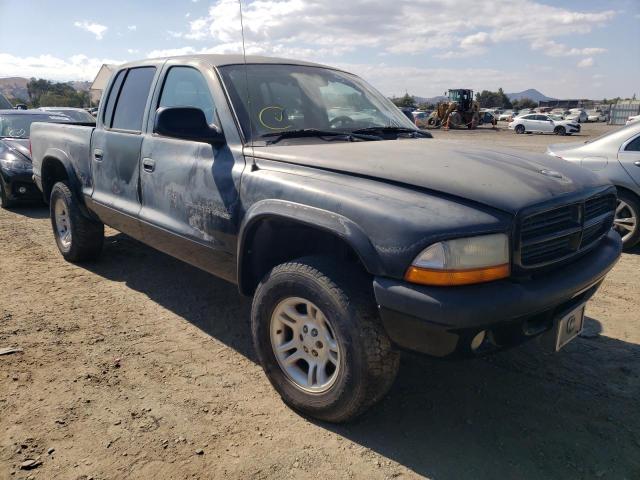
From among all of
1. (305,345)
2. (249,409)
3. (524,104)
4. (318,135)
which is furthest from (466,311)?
(524,104)

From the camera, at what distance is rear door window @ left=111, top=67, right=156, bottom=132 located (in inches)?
154

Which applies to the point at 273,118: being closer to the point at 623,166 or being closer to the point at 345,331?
the point at 345,331

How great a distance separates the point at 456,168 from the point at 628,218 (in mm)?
4032

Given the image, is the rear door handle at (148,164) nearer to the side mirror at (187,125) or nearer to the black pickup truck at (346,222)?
the black pickup truck at (346,222)

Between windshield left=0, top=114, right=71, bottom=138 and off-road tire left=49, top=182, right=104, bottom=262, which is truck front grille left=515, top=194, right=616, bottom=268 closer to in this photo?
off-road tire left=49, top=182, right=104, bottom=262

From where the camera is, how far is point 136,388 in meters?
2.94

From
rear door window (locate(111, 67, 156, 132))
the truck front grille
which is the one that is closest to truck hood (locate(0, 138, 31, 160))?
rear door window (locate(111, 67, 156, 132))

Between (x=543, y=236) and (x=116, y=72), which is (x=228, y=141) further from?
(x=116, y=72)

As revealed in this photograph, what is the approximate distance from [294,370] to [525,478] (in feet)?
3.95

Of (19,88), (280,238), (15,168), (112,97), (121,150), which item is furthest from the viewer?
(19,88)

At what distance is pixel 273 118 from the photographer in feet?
10.3

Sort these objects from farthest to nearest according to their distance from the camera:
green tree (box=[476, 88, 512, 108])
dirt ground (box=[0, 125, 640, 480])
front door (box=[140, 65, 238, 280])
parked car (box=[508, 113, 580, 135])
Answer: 1. green tree (box=[476, 88, 512, 108])
2. parked car (box=[508, 113, 580, 135])
3. front door (box=[140, 65, 238, 280])
4. dirt ground (box=[0, 125, 640, 480])

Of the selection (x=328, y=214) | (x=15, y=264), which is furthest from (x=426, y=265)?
(x=15, y=264)

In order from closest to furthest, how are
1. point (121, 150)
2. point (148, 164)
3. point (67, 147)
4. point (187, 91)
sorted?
point (187, 91) < point (148, 164) < point (121, 150) < point (67, 147)
